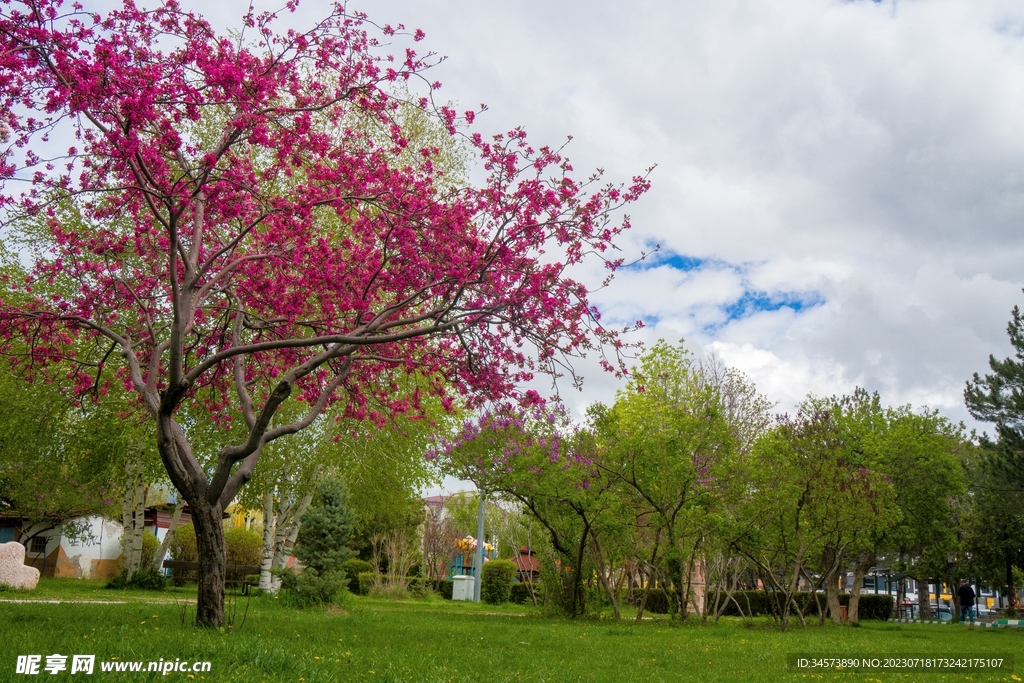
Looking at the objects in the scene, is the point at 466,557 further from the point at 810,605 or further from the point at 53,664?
the point at 53,664

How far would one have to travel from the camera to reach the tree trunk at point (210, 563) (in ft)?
31.4

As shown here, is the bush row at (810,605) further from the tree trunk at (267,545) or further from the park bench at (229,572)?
the park bench at (229,572)

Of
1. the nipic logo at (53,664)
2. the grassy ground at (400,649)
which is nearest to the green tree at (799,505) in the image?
the grassy ground at (400,649)

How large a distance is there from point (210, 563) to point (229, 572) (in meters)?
15.9

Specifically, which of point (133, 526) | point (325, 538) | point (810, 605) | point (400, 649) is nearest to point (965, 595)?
point (810, 605)

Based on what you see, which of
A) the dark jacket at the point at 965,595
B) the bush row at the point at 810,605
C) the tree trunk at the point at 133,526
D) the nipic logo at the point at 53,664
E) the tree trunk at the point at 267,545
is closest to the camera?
the nipic logo at the point at 53,664

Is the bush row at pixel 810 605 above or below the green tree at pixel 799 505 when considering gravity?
below

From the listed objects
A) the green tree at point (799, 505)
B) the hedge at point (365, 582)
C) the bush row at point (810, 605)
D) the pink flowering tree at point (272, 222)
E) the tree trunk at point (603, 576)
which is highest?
the pink flowering tree at point (272, 222)

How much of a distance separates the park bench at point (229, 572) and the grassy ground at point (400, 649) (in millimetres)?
10915

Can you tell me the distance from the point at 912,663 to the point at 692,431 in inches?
304

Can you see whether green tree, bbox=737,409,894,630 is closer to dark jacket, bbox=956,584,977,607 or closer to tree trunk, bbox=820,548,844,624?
tree trunk, bbox=820,548,844,624

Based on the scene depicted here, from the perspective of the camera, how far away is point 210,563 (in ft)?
32.1

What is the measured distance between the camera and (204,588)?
958 centimetres

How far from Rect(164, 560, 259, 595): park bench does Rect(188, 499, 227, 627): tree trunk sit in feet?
43.8
